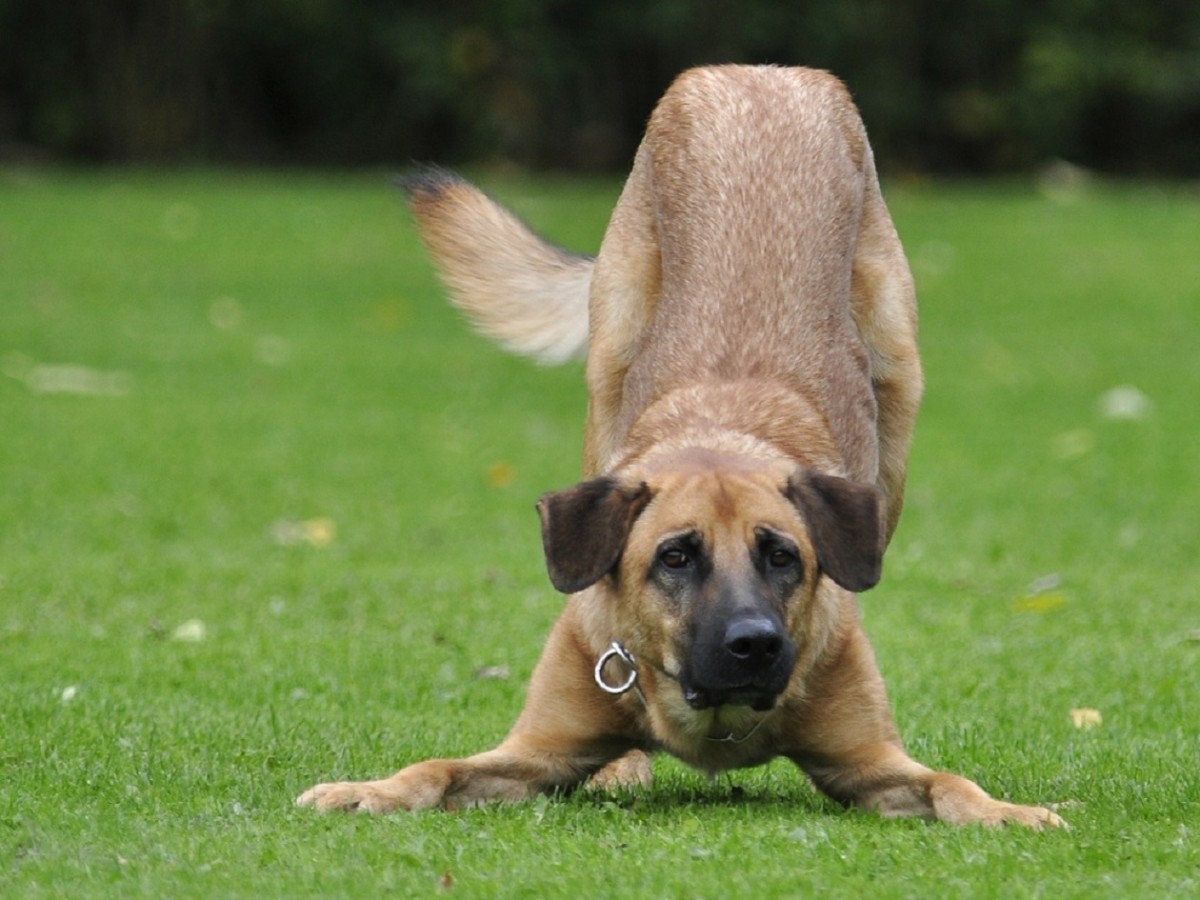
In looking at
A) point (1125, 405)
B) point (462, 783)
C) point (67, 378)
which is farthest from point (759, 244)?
point (67, 378)

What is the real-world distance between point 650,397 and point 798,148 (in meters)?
1.10

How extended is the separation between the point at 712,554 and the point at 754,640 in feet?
0.91

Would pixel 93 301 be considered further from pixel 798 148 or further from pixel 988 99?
pixel 988 99

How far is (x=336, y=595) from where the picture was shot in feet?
28.1

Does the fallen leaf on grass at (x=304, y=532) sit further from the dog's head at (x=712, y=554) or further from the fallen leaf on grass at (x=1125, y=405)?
→ the fallen leaf on grass at (x=1125, y=405)

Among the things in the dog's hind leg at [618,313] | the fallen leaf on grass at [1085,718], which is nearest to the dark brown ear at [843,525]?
the dog's hind leg at [618,313]

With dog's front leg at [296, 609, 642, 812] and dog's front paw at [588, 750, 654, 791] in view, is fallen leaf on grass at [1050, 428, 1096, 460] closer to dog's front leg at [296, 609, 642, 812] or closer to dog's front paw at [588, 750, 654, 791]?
dog's front paw at [588, 750, 654, 791]

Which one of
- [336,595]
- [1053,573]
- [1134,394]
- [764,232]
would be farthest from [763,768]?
[1134,394]

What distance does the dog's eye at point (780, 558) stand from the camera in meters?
5.04

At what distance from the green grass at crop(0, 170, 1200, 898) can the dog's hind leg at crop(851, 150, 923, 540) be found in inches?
31.7

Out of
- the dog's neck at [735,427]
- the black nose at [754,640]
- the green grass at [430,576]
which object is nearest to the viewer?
the green grass at [430,576]

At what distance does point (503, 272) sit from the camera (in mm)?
7438

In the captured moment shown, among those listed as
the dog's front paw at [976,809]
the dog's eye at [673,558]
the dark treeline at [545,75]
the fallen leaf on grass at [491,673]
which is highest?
the dog's eye at [673,558]

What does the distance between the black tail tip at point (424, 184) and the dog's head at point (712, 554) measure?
8.26 feet
